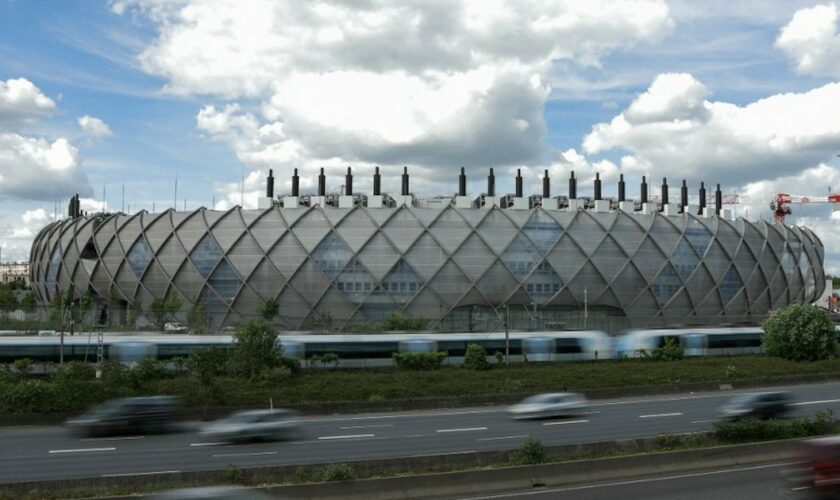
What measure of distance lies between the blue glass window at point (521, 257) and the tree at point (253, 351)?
44.2 m

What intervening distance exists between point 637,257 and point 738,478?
226ft

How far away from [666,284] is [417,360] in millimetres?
49257

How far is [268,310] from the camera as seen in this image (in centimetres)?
7556

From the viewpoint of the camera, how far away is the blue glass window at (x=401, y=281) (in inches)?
3174

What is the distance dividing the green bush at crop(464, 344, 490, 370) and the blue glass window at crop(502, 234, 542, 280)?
35947mm

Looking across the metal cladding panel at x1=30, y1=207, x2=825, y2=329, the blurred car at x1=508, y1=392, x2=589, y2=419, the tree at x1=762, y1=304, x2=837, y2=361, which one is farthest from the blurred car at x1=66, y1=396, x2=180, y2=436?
the metal cladding panel at x1=30, y1=207, x2=825, y2=329

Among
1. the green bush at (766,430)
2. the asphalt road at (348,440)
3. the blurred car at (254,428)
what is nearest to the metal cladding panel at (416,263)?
the asphalt road at (348,440)

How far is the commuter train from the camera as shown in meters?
41.9

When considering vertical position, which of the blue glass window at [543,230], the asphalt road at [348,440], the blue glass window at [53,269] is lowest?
the asphalt road at [348,440]

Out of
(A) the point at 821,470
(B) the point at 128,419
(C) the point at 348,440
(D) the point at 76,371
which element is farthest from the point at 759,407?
(D) the point at 76,371

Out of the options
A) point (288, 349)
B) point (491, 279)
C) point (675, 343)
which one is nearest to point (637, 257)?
point (491, 279)

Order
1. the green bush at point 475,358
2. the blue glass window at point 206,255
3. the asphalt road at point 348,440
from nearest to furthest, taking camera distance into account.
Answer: the asphalt road at point 348,440 → the green bush at point 475,358 → the blue glass window at point 206,255

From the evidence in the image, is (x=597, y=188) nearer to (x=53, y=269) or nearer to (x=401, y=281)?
(x=401, y=281)

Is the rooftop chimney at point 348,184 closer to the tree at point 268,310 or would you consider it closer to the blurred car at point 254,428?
the tree at point 268,310
